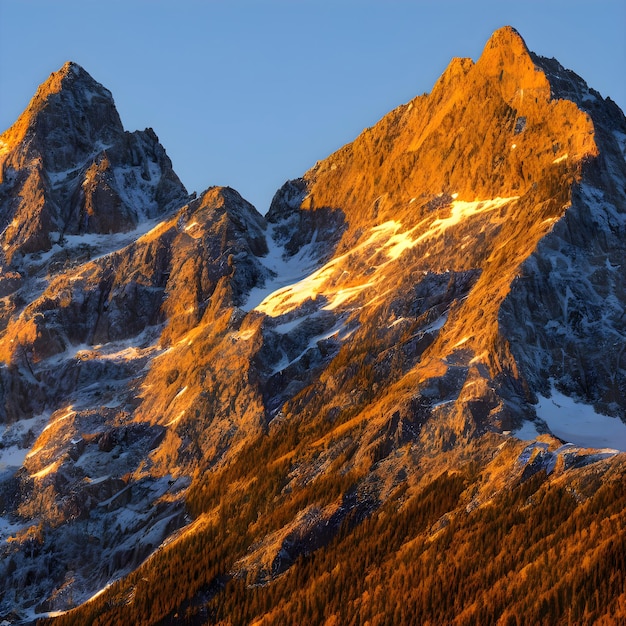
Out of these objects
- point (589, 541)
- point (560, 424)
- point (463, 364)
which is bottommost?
point (589, 541)

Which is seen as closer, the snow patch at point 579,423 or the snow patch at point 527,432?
the snow patch at point 527,432

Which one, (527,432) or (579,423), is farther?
(579,423)

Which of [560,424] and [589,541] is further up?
→ [560,424]

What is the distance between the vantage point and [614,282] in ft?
627

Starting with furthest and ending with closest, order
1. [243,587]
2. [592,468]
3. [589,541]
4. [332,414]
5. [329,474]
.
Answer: [332,414] < [329,474] < [243,587] < [592,468] < [589,541]

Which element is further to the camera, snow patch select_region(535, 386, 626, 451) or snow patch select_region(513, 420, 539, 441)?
snow patch select_region(535, 386, 626, 451)

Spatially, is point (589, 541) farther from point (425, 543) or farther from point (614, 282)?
point (614, 282)

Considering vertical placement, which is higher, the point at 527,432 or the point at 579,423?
the point at 527,432

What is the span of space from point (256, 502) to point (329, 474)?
438 inches

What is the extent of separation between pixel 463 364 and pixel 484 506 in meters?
29.3

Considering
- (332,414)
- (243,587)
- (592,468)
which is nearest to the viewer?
(592,468)

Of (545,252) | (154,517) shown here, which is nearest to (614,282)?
(545,252)

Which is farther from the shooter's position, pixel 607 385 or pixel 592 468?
pixel 607 385

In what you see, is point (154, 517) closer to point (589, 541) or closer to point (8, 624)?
point (8, 624)
